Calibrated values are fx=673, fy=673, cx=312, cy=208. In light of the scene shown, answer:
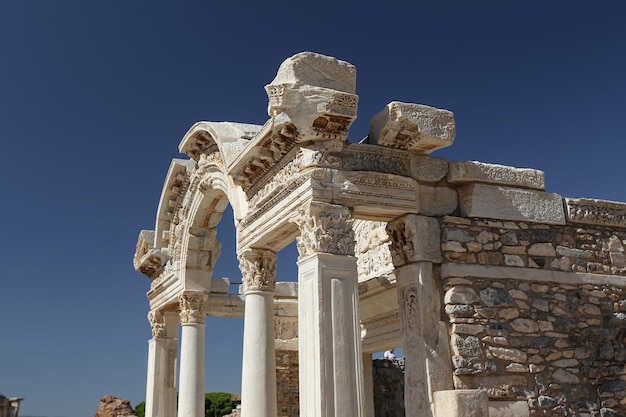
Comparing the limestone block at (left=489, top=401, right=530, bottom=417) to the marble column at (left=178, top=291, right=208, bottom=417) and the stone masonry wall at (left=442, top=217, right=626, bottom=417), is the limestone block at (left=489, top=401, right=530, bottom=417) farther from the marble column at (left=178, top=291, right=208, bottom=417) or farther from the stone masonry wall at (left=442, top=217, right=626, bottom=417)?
the marble column at (left=178, top=291, right=208, bottom=417)

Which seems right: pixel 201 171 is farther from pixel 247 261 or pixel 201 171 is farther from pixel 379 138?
pixel 379 138

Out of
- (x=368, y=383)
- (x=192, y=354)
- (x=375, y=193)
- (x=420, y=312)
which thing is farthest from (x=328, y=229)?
(x=368, y=383)

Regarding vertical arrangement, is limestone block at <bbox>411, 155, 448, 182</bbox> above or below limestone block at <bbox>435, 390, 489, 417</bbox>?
above

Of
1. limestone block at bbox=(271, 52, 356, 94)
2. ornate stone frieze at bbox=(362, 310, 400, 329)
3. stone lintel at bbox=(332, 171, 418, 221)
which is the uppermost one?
limestone block at bbox=(271, 52, 356, 94)

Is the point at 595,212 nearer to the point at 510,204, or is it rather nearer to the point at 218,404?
the point at 510,204

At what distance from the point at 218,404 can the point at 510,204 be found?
70.6 feet

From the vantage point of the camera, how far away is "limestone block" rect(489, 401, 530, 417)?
24.0 feet

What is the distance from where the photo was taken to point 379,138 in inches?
312

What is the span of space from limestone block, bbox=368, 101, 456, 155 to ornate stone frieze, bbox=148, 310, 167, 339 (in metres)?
7.96

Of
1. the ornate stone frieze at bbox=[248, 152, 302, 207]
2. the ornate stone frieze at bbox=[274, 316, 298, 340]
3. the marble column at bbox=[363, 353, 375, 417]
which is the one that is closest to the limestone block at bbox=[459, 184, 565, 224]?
the ornate stone frieze at bbox=[248, 152, 302, 207]

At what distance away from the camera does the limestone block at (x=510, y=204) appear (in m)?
8.10

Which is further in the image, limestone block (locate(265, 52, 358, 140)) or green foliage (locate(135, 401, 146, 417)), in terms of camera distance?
green foliage (locate(135, 401, 146, 417))

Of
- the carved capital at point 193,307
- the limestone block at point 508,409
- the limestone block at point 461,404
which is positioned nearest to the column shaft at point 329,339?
the limestone block at point 461,404

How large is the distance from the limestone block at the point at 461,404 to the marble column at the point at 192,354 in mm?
5851
